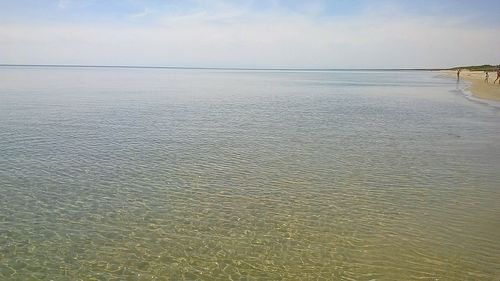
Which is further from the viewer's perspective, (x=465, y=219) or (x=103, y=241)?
(x=465, y=219)

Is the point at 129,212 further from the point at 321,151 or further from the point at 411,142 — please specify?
the point at 411,142

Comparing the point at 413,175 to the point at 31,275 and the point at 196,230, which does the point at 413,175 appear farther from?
the point at 31,275

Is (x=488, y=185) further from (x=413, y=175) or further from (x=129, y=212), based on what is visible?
(x=129, y=212)

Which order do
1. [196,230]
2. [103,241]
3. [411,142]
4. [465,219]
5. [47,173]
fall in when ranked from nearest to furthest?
[103,241]
[196,230]
[465,219]
[47,173]
[411,142]

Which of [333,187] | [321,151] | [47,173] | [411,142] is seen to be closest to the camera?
[333,187]

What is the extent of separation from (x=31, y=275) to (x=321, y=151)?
1210 centimetres

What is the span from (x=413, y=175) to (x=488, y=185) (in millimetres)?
2109

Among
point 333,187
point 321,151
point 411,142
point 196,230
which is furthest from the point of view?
point 411,142

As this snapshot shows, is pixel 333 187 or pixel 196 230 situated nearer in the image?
pixel 196 230

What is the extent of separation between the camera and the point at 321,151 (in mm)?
17375

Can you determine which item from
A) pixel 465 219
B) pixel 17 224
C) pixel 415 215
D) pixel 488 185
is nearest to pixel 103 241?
pixel 17 224

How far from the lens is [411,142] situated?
1970cm

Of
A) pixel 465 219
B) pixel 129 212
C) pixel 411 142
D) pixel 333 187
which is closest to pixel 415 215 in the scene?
pixel 465 219

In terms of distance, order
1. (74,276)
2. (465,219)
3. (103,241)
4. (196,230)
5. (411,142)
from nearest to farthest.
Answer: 1. (74,276)
2. (103,241)
3. (196,230)
4. (465,219)
5. (411,142)
